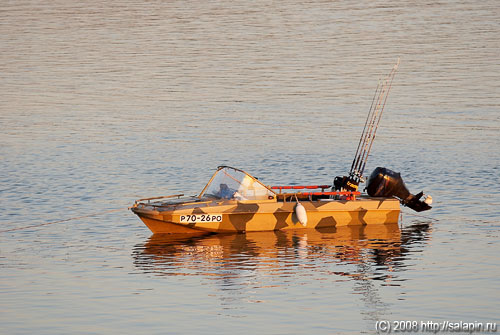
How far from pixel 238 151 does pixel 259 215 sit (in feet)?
68.0

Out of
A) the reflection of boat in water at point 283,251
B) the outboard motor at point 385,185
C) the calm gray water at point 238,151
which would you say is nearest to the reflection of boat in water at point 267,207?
the outboard motor at point 385,185

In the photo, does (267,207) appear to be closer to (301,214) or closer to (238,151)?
(301,214)

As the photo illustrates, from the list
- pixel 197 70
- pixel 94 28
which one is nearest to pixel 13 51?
pixel 94 28

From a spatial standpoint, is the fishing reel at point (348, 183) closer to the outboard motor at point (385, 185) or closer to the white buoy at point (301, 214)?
the outboard motor at point (385, 185)

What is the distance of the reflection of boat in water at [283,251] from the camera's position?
89.6 feet

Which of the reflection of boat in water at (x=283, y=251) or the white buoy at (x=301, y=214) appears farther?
the white buoy at (x=301, y=214)

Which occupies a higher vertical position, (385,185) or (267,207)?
(385,185)

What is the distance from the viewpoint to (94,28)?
10512 cm

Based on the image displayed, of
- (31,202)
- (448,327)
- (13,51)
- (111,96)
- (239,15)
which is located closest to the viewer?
(448,327)

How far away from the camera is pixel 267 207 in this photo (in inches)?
1288

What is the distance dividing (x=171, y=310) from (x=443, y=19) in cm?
8941

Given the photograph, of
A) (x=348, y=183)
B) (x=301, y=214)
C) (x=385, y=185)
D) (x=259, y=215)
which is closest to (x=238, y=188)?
(x=259, y=215)

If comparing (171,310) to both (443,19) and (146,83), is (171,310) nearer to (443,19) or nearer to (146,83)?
(146,83)

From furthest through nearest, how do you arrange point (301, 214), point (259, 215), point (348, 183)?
1. point (348, 183)
2. point (259, 215)
3. point (301, 214)
